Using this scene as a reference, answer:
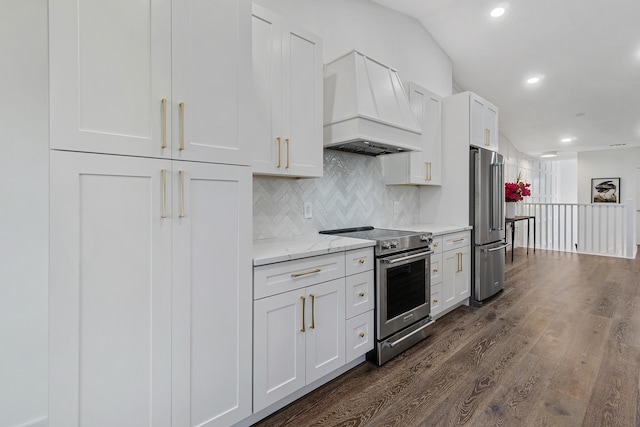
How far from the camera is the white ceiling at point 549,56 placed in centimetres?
375

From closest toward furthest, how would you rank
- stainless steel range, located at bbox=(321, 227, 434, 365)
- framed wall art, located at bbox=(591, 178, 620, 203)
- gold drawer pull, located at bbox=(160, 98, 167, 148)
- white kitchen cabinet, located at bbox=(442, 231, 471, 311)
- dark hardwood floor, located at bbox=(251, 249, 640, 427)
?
gold drawer pull, located at bbox=(160, 98, 167, 148) < dark hardwood floor, located at bbox=(251, 249, 640, 427) < stainless steel range, located at bbox=(321, 227, 434, 365) < white kitchen cabinet, located at bbox=(442, 231, 471, 311) < framed wall art, located at bbox=(591, 178, 620, 203)

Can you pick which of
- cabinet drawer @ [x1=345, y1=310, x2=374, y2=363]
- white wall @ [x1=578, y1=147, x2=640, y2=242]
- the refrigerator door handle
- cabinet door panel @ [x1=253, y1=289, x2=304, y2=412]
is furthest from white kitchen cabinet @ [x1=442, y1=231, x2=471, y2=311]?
white wall @ [x1=578, y1=147, x2=640, y2=242]

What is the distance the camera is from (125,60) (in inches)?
48.6

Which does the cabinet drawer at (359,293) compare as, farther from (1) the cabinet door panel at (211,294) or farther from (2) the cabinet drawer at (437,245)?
(2) the cabinet drawer at (437,245)

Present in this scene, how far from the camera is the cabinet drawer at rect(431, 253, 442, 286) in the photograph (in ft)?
10.1

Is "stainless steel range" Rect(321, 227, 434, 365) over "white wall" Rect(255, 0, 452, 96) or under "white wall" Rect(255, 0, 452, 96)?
under

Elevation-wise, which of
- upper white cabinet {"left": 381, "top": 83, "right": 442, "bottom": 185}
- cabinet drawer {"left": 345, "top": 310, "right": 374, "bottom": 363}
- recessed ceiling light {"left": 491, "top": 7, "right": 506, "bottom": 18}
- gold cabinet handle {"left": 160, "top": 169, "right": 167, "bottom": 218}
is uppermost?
recessed ceiling light {"left": 491, "top": 7, "right": 506, "bottom": 18}

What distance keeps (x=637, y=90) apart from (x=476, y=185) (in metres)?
4.31

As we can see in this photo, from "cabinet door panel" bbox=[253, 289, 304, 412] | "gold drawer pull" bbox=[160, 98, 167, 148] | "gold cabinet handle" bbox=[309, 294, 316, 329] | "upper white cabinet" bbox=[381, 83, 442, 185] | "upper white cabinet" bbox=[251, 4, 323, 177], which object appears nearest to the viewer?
"gold drawer pull" bbox=[160, 98, 167, 148]

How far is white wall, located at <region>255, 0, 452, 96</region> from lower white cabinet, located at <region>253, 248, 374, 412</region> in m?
→ 2.02

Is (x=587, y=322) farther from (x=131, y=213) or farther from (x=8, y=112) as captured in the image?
(x=8, y=112)

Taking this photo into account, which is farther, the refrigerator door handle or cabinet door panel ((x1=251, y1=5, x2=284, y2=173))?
the refrigerator door handle

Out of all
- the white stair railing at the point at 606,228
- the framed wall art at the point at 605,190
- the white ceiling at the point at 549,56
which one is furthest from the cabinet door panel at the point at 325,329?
the framed wall art at the point at 605,190

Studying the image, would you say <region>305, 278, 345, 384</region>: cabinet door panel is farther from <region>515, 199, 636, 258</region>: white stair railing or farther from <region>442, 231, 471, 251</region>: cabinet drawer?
<region>515, 199, 636, 258</region>: white stair railing
